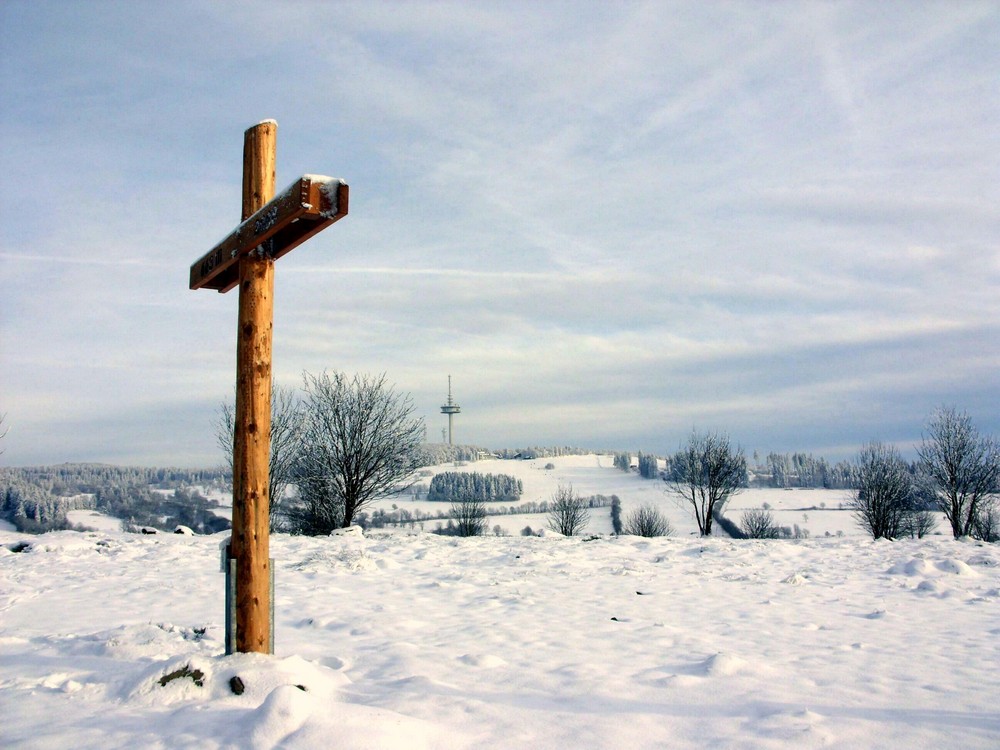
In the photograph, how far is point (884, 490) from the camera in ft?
102

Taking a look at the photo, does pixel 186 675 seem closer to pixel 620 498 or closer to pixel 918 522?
pixel 918 522

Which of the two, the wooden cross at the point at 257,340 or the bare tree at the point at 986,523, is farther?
the bare tree at the point at 986,523

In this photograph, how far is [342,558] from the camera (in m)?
11.9

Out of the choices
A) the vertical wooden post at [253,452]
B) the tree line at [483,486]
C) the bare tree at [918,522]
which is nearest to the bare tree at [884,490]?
the bare tree at [918,522]

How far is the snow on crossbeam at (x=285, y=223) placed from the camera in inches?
176

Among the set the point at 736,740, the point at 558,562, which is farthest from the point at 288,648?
the point at 558,562

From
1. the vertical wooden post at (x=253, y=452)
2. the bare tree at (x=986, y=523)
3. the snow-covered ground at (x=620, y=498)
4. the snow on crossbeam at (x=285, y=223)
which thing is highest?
the snow on crossbeam at (x=285, y=223)

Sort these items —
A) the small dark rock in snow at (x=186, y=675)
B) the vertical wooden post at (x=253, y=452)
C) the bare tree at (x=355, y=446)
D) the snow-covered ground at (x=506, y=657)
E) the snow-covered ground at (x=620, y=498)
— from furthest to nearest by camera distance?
the snow-covered ground at (x=620, y=498) < the bare tree at (x=355, y=446) < the vertical wooden post at (x=253, y=452) < the small dark rock in snow at (x=186, y=675) < the snow-covered ground at (x=506, y=657)

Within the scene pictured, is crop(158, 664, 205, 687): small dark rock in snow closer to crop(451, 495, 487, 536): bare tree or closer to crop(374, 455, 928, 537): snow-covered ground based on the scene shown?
crop(451, 495, 487, 536): bare tree

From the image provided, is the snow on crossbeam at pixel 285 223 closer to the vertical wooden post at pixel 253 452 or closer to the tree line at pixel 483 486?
the vertical wooden post at pixel 253 452

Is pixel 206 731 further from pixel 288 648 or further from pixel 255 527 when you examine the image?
pixel 288 648

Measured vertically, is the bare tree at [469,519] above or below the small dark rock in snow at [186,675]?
below

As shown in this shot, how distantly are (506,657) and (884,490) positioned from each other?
3147 cm

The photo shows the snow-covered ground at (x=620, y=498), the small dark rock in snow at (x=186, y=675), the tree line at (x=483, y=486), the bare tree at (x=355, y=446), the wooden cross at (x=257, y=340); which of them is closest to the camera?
the small dark rock in snow at (x=186, y=675)
